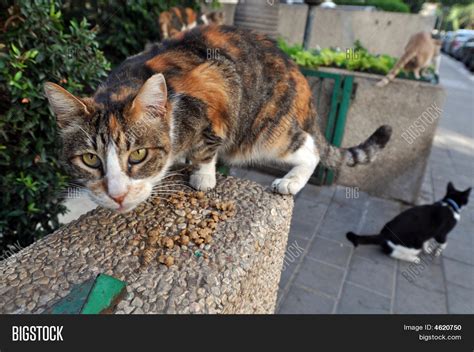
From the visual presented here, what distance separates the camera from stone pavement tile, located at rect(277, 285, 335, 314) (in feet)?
9.03

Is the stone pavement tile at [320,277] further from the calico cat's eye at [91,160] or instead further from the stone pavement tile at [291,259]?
the calico cat's eye at [91,160]

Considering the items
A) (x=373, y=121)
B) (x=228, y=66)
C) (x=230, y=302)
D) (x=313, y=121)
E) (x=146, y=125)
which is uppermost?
(x=228, y=66)

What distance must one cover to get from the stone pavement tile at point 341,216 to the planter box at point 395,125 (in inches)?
12.6

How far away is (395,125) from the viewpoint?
4.09 meters

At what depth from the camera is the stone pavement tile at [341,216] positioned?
3.72 metres

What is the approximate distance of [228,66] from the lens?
204 cm

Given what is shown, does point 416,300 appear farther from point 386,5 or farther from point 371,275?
point 386,5

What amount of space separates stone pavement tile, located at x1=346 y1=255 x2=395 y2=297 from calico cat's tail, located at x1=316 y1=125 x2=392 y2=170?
3.60ft

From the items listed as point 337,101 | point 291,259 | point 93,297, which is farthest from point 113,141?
point 337,101

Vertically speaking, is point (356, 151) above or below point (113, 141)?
below

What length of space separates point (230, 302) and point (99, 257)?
1.87 ft

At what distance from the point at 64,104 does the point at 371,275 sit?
295 centimetres

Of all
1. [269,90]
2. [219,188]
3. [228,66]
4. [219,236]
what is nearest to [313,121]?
[269,90]
